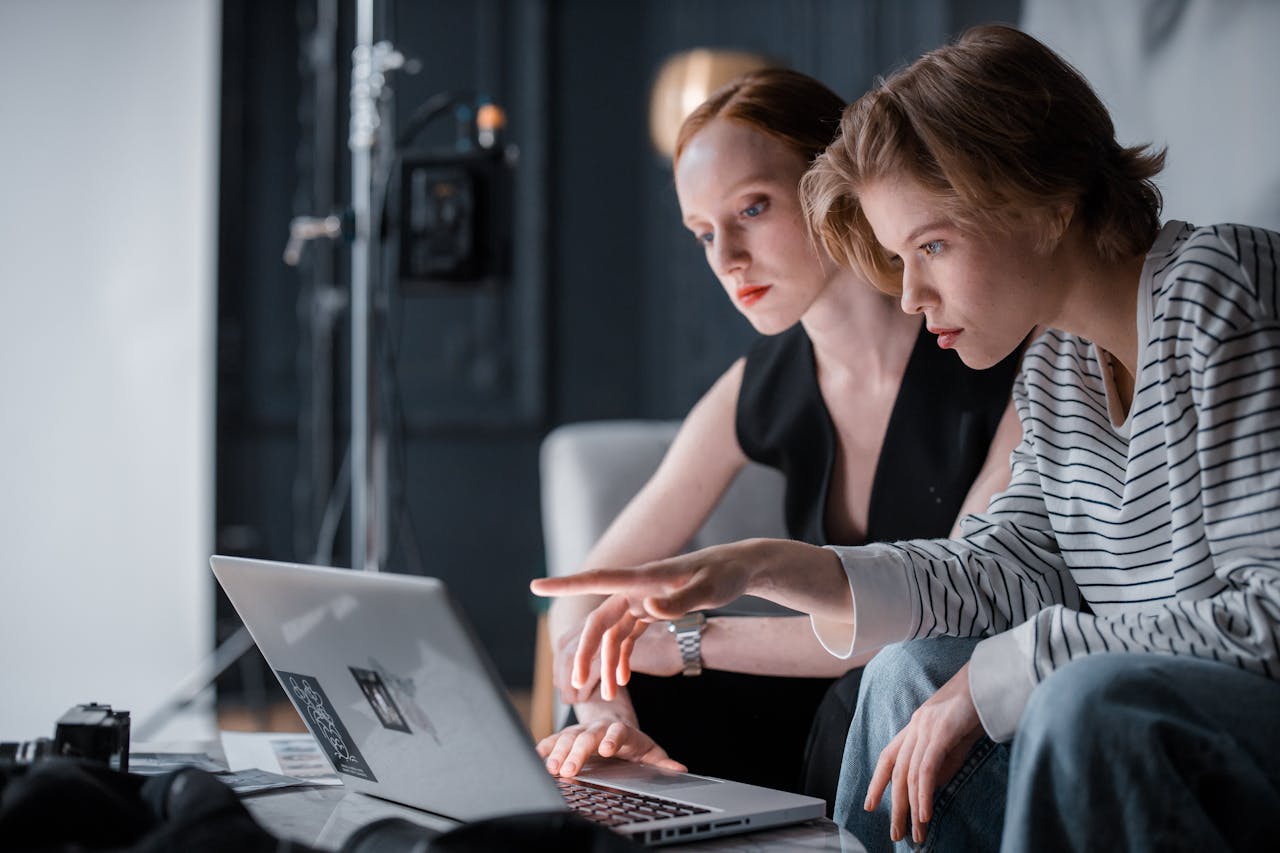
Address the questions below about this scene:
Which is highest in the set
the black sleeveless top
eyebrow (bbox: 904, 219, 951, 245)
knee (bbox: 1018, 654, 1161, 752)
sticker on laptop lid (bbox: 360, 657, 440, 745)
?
eyebrow (bbox: 904, 219, 951, 245)

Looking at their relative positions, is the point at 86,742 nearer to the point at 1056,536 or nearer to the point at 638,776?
the point at 638,776

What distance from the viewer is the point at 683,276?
363 centimetres

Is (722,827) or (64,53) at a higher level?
(64,53)

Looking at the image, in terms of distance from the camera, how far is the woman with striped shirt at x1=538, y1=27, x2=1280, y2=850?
2.59 ft

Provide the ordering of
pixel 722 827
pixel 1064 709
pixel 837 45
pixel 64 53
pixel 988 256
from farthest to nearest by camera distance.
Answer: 1. pixel 64 53
2. pixel 837 45
3. pixel 988 256
4. pixel 722 827
5. pixel 1064 709

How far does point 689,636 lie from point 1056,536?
0.43 m

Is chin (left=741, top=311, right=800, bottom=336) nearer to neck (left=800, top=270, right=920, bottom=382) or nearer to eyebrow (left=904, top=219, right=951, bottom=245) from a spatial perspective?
neck (left=800, top=270, right=920, bottom=382)

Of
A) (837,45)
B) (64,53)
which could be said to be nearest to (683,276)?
(837,45)

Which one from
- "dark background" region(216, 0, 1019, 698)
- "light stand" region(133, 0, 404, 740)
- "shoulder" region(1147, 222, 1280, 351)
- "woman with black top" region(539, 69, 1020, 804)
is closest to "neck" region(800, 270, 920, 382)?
"woman with black top" region(539, 69, 1020, 804)

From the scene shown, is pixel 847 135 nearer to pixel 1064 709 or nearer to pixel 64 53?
A: pixel 1064 709

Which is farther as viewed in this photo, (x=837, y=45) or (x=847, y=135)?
(x=837, y=45)

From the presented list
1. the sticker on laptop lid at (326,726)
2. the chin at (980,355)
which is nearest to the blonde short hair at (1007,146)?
the chin at (980,355)

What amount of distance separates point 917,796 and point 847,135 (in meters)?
0.56

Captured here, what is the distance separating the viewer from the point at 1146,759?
30.1 inches
